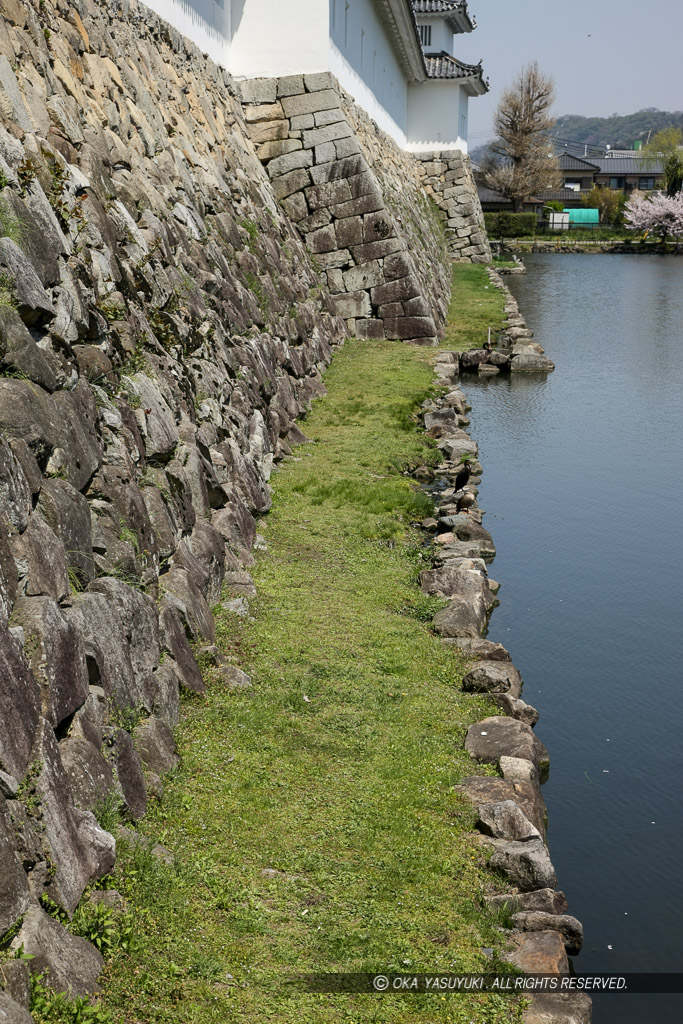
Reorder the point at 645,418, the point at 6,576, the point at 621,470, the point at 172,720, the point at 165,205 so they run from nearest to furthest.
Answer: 1. the point at 6,576
2. the point at 172,720
3. the point at 165,205
4. the point at 621,470
5. the point at 645,418

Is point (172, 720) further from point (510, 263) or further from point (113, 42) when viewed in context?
point (510, 263)

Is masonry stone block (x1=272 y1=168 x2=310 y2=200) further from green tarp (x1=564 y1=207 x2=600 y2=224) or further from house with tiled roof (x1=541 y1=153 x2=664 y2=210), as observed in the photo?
house with tiled roof (x1=541 y1=153 x2=664 y2=210)

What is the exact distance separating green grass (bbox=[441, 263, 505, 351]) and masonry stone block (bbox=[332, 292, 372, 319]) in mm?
2584

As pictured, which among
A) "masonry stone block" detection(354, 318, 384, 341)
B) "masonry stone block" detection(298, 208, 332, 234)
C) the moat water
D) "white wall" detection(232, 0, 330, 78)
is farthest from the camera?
"masonry stone block" detection(354, 318, 384, 341)

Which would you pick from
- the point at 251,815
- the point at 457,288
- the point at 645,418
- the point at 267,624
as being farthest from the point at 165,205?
the point at 457,288

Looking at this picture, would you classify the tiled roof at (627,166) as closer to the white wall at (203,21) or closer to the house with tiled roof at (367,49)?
the house with tiled roof at (367,49)

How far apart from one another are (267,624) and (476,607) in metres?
2.15

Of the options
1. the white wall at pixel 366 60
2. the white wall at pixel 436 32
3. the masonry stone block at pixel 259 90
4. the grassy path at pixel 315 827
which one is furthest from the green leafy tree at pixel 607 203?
the grassy path at pixel 315 827

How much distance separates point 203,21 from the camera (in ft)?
61.0

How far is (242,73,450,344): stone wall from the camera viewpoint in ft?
71.5

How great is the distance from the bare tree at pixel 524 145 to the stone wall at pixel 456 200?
30.4 metres

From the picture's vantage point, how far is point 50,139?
965cm

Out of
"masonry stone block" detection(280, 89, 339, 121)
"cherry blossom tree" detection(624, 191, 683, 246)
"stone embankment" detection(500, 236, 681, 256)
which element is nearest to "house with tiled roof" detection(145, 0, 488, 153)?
"masonry stone block" detection(280, 89, 339, 121)

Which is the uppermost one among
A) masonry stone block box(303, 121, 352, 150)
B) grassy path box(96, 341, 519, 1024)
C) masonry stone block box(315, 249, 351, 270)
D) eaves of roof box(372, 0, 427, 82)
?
eaves of roof box(372, 0, 427, 82)
